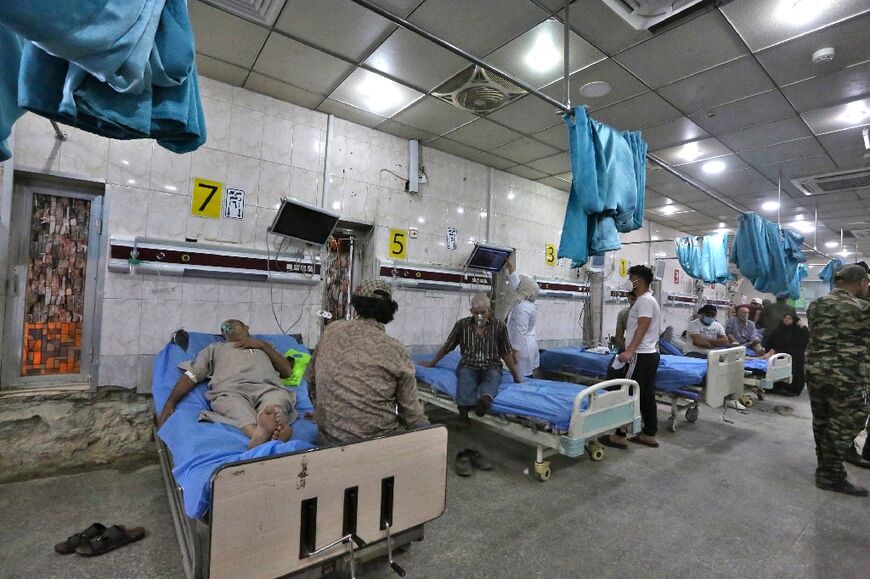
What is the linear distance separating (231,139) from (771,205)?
880cm

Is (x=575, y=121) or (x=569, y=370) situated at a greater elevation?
(x=575, y=121)

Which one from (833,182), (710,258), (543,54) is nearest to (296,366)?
(543,54)

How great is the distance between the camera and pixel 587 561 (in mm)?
2414

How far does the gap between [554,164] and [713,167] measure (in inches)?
86.5

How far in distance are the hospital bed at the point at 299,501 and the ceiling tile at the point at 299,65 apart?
3094mm

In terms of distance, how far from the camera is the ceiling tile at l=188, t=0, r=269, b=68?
10.4 ft

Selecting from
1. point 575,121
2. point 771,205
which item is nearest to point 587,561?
point 575,121

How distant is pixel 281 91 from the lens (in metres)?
4.30

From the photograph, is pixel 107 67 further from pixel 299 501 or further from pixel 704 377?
pixel 704 377

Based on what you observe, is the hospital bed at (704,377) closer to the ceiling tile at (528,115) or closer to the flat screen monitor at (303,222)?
the ceiling tile at (528,115)

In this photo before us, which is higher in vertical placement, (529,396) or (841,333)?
(841,333)

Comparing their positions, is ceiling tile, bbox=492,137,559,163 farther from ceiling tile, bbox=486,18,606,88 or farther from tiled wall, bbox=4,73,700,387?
ceiling tile, bbox=486,18,606,88

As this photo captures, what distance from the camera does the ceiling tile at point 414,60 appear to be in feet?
11.3

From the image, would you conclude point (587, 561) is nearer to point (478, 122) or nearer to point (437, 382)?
point (437, 382)
